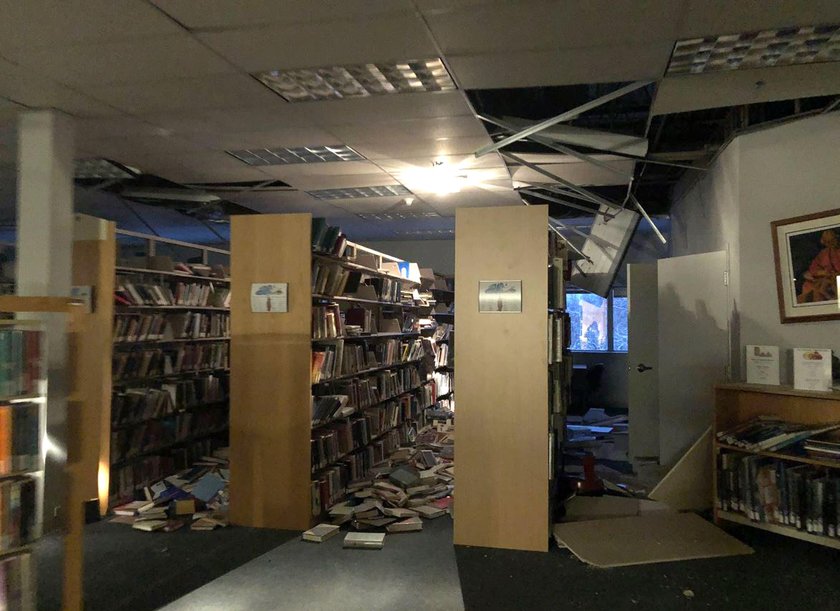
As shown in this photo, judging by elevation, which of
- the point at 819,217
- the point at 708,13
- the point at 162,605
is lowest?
the point at 162,605

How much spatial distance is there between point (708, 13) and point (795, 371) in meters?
2.57

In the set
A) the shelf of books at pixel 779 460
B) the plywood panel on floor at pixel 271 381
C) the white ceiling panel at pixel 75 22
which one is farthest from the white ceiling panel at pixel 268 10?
the shelf of books at pixel 779 460

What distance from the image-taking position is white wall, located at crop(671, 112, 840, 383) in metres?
4.28

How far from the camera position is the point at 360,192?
705cm

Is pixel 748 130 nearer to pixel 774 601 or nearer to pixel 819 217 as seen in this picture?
pixel 819 217

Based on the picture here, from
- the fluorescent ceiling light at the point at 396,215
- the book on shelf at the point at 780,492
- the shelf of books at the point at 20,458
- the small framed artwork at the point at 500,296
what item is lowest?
the book on shelf at the point at 780,492

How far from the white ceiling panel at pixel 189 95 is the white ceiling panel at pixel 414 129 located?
0.72 metres

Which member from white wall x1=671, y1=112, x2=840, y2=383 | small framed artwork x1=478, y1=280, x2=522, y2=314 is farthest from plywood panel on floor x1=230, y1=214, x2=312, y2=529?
white wall x1=671, y1=112, x2=840, y2=383

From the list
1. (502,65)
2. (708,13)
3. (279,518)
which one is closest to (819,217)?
(708,13)

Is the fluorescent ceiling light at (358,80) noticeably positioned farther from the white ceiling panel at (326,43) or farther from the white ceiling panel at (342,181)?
the white ceiling panel at (342,181)

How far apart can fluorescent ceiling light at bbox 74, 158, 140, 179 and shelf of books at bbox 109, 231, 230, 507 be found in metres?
0.72

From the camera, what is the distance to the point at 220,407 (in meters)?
6.83

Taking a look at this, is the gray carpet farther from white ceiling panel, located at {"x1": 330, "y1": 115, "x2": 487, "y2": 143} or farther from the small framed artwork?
white ceiling panel, located at {"x1": 330, "y1": 115, "x2": 487, "y2": 143}

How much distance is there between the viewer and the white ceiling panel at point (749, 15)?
2766mm
